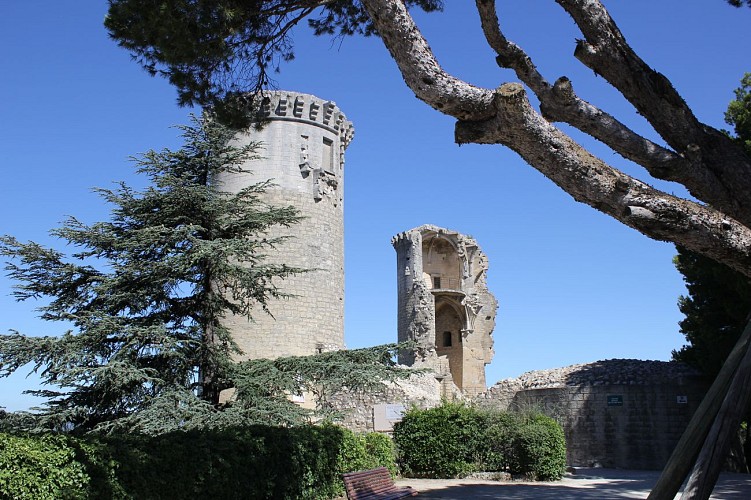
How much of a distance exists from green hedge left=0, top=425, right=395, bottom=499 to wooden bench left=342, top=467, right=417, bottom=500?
890mm

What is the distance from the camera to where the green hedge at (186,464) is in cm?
584

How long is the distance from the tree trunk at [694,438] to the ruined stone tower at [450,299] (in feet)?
71.5

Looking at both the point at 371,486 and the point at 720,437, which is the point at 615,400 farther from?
the point at 720,437

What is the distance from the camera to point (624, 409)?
1903cm

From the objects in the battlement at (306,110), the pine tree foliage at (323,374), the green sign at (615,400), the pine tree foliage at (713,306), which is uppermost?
the battlement at (306,110)

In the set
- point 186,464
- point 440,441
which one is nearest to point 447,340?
point 440,441

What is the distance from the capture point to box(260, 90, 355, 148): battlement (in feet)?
63.7

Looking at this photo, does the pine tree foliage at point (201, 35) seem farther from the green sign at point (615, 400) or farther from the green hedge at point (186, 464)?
the green sign at point (615, 400)

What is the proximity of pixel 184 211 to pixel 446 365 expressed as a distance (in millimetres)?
18837

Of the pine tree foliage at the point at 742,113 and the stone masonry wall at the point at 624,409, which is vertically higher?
the pine tree foliage at the point at 742,113

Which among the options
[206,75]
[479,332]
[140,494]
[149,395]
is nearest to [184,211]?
[149,395]

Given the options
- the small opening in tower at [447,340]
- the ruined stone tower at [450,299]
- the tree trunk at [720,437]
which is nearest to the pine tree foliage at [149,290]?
the tree trunk at [720,437]

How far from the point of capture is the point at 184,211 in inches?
506

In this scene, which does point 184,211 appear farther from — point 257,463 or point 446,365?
point 446,365
